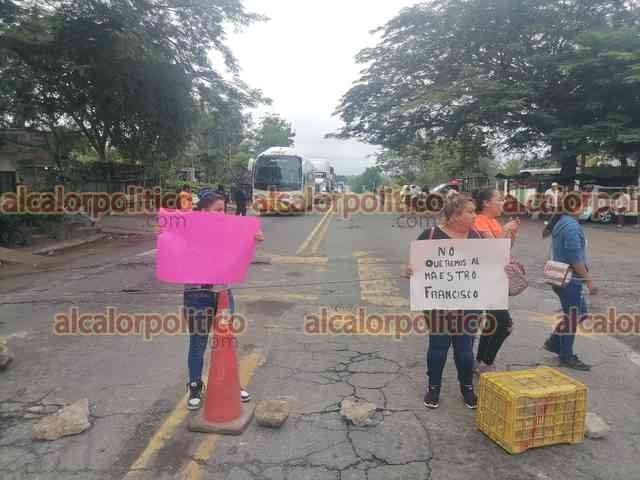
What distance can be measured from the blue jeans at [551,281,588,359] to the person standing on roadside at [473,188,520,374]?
2.31 ft

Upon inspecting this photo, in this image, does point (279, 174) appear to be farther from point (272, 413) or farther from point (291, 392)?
point (272, 413)

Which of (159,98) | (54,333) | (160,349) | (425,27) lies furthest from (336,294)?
(425,27)

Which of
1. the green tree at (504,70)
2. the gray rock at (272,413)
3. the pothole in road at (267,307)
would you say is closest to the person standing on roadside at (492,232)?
the gray rock at (272,413)

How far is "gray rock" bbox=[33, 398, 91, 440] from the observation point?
3.45 m

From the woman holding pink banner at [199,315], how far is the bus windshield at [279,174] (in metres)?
21.8

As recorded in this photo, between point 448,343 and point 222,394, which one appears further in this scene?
point 448,343

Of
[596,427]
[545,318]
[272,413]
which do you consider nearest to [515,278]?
[596,427]

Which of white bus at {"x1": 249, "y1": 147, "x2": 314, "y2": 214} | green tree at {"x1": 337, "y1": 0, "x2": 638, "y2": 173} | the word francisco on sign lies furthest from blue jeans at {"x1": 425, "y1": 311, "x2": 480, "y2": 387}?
white bus at {"x1": 249, "y1": 147, "x2": 314, "y2": 214}

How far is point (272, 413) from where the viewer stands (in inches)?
141

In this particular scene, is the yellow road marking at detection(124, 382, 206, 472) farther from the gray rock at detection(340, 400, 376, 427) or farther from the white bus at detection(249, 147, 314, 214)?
the white bus at detection(249, 147, 314, 214)

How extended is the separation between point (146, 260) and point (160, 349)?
21.0 ft

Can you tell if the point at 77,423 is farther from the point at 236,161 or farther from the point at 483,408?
the point at 236,161

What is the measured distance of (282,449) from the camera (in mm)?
3318

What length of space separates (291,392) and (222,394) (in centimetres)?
77
